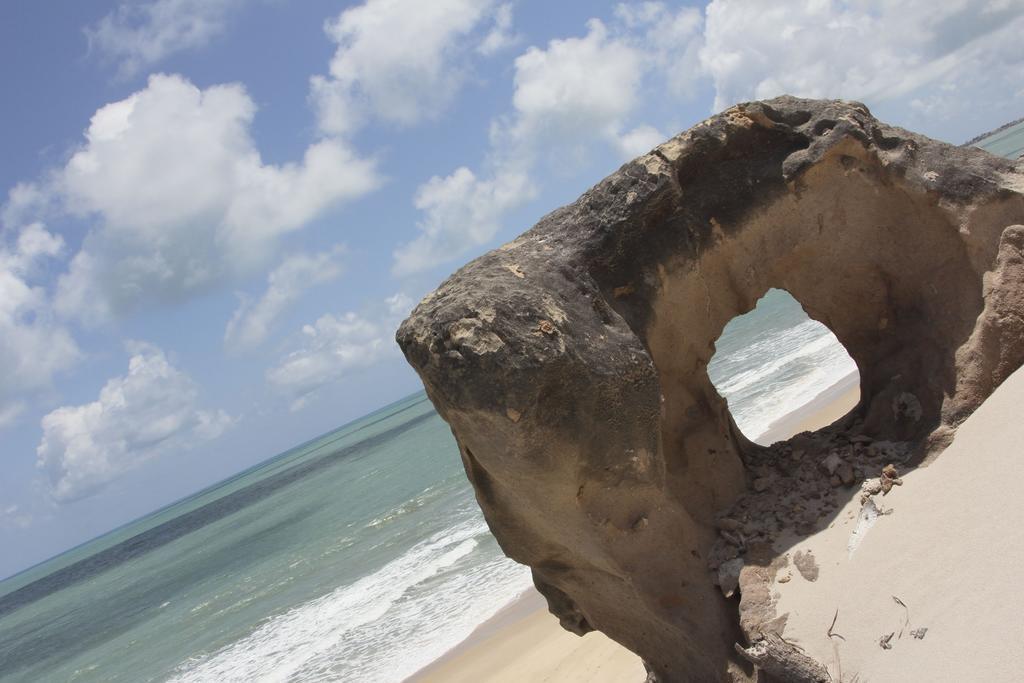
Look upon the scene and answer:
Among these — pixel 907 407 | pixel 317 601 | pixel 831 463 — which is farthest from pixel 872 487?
pixel 317 601

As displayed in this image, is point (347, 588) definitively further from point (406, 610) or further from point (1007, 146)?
point (1007, 146)

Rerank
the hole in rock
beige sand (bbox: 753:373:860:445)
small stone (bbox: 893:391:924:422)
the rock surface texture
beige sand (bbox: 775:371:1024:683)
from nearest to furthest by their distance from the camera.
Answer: beige sand (bbox: 775:371:1024:683) → the rock surface texture → small stone (bbox: 893:391:924:422) → beige sand (bbox: 753:373:860:445) → the hole in rock

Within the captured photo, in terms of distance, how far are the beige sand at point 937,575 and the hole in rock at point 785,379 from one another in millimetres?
4443

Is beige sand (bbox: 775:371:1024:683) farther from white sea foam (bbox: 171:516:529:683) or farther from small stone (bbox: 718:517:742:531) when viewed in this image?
white sea foam (bbox: 171:516:529:683)

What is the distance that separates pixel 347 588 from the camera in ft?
44.7

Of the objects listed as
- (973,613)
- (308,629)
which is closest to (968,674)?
(973,613)

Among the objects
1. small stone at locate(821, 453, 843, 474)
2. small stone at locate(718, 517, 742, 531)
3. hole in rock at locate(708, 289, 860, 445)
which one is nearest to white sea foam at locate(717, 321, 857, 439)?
hole in rock at locate(708, 289, 860, 445)

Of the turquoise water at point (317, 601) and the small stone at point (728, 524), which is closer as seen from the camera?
the small stone at point (728, 524)

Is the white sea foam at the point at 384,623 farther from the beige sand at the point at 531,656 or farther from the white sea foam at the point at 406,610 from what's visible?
the beige sand at the point at 531,656

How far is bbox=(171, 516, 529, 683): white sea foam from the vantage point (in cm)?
965

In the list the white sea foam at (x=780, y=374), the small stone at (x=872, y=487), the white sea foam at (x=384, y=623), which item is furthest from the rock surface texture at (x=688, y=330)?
the white sea foam at (x=780, y=374)

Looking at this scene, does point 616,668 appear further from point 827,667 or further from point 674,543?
point 827,667

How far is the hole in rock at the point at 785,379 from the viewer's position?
496 inches

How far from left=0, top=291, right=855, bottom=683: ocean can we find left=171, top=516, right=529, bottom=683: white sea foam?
3cm
